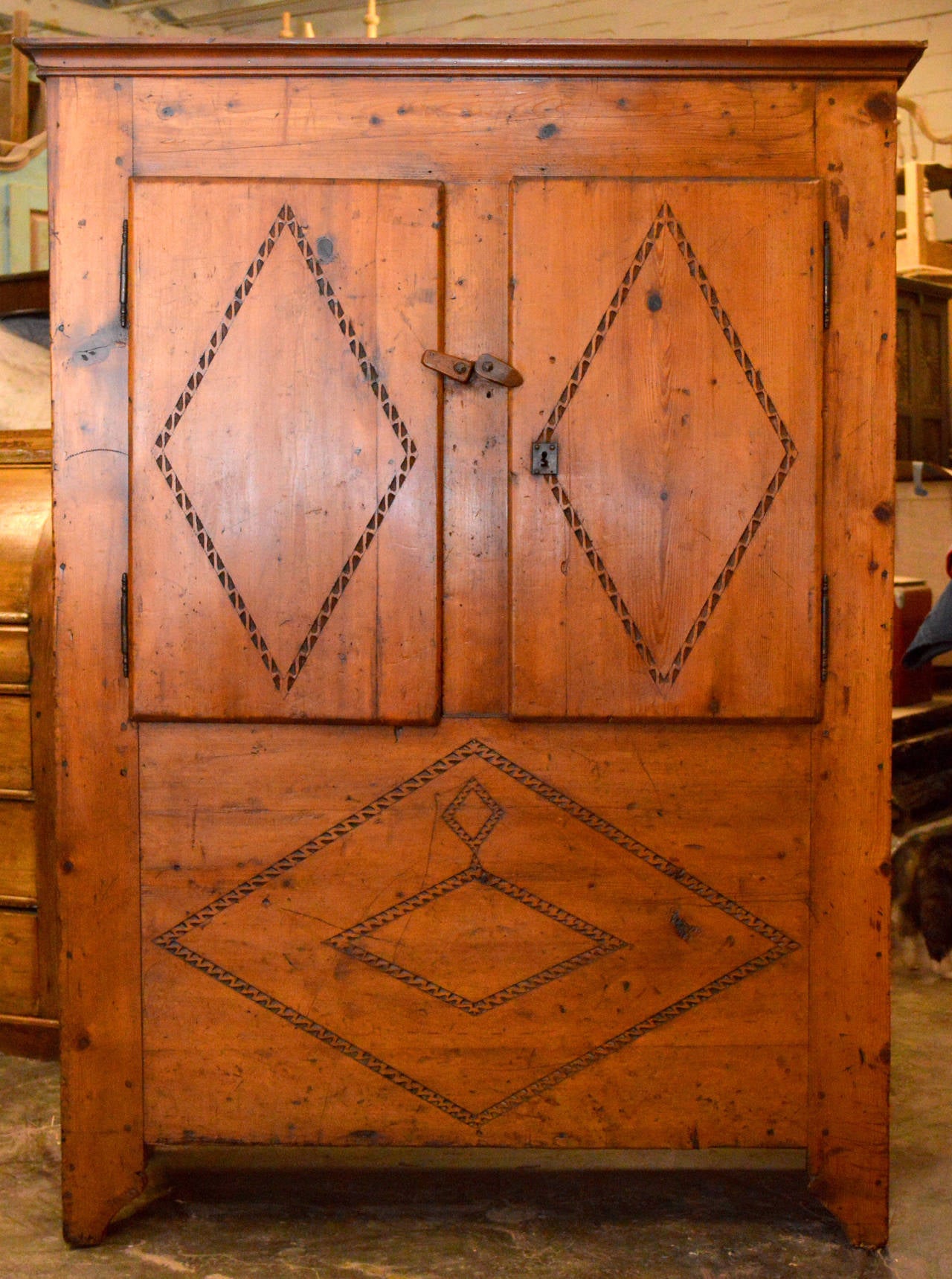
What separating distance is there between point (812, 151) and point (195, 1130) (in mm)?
2304

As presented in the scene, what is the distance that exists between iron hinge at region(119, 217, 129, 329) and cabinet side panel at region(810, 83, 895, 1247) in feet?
4.45

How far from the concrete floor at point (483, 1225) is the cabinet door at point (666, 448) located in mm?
1075

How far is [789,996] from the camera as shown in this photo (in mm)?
2260

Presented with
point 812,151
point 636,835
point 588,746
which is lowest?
point 636,835

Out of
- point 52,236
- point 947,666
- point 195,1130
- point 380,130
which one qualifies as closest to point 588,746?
point 195,1130

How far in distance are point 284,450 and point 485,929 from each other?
103 cm

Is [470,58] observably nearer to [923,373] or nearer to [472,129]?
[472,129]

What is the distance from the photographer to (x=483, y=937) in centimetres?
226

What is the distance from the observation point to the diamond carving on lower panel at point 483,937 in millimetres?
2256

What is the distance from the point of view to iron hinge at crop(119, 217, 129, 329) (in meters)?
2.19

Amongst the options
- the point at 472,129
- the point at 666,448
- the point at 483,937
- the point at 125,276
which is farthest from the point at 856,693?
the point at 125,276

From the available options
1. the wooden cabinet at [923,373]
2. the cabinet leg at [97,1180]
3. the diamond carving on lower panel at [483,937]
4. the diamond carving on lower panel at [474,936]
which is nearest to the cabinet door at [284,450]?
the diamond carving on lower panel at [483,937]

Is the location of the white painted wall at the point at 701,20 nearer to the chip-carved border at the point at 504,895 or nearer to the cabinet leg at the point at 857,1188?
the chip-carved border at the point at 504,895

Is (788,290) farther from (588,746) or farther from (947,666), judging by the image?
(947,666)
